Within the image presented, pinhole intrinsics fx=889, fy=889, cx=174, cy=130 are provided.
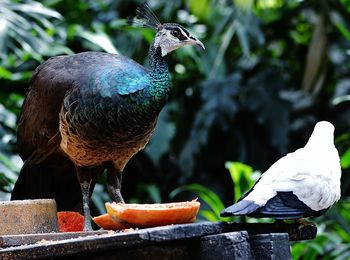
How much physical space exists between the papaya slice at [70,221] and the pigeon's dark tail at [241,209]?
0.98 m

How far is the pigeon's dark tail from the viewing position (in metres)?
2.26

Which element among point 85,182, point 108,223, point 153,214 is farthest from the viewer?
point 85,182

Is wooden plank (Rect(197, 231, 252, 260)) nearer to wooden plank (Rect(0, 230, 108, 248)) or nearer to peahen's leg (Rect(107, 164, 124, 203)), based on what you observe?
wooden plank (Rect(0, 230, 108, 248))

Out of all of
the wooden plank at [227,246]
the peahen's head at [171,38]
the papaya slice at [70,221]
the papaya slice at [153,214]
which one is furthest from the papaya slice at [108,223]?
the peahen's head at [171,38]

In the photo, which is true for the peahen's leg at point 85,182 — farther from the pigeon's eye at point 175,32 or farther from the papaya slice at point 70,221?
the pigeon's eye at point 175,32

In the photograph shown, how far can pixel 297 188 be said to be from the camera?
8.01 feet

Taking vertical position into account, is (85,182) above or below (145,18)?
below

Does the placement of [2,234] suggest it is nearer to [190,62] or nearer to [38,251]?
[38,251]

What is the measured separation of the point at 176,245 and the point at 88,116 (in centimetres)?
108

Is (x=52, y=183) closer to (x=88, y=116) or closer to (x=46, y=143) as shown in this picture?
(x=46, y=143)

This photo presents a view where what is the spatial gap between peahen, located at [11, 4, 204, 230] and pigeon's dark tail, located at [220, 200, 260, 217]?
3.24 ft

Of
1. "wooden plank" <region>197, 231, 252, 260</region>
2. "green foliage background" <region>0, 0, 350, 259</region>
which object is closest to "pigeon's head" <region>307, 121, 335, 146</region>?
"wooden plank" <region>197, 231, 252, 260</region>

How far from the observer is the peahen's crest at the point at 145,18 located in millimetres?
3449

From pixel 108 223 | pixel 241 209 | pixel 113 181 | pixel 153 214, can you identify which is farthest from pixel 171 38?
pixel 241 209
